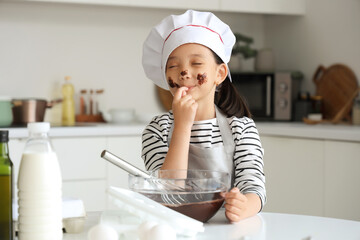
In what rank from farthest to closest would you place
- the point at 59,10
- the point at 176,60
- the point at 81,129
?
the point at 59,10 → the point at 81,129 → the point at 176,60

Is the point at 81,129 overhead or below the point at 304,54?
below

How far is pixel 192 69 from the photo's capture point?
147 cm

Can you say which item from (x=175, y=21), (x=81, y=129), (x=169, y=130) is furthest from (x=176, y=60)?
(x=81, y=129)

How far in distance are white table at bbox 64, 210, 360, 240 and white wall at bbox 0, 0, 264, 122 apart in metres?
2.39

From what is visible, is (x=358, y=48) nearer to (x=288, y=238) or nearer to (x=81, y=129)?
(x=81, y=129)

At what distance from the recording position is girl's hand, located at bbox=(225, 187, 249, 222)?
121 cm

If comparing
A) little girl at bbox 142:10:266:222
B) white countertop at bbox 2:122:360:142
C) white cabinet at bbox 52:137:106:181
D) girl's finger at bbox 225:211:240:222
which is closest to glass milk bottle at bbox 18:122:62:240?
girl's finger at bbox 225:211:240:222

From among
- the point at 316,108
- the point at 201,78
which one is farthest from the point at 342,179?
the point at 201,78

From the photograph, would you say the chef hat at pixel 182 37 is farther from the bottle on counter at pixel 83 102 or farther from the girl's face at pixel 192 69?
the bottle on counter at pixel 83 102

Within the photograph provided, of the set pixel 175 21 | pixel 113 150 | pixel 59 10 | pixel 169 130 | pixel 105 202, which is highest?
pixel 59 10

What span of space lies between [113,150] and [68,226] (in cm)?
199

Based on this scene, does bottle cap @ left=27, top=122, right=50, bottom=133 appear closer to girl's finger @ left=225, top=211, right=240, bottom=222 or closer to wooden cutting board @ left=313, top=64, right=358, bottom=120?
girl's finger @ left=225, top=211, right=240, bottom=222

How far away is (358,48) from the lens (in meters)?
3.34

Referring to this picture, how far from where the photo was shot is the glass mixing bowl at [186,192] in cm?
114
